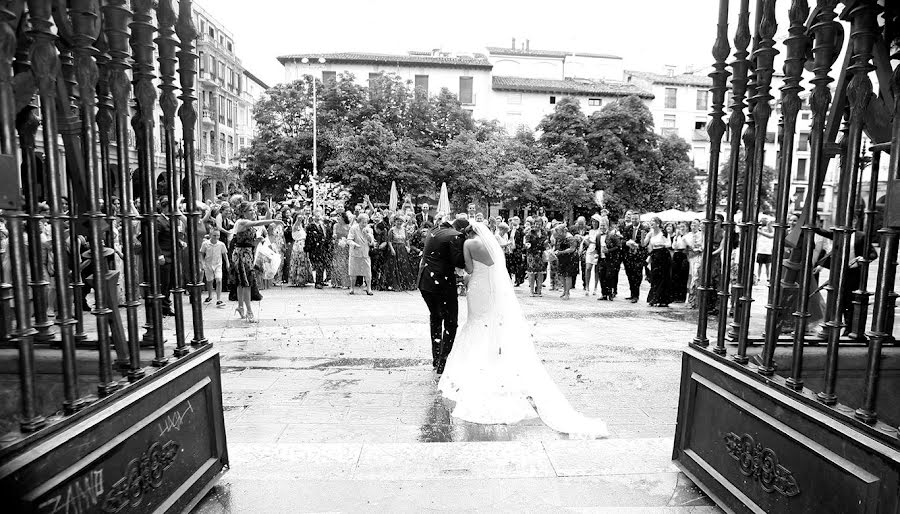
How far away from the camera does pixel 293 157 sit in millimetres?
32906

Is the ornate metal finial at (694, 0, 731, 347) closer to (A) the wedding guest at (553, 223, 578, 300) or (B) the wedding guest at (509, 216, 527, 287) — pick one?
(A) the wedding guest at (553, 223, 578, 300)

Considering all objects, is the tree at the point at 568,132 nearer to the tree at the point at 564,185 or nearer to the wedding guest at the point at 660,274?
the tree at the point at 564,185

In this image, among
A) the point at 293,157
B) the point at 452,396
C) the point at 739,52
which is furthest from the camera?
the point at 293,157

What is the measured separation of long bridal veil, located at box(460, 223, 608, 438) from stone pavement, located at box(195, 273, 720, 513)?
165 millimetres

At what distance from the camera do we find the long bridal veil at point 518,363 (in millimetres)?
4555

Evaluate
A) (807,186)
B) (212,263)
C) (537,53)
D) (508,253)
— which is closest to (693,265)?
(508,253)

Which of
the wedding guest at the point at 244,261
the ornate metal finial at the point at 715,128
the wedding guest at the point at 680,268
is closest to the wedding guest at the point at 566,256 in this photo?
the wedding guest at the point at 680,268

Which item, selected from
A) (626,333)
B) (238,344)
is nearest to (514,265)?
(626,333)

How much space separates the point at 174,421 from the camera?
Result: 2.96 m

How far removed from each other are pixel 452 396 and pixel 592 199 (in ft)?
116

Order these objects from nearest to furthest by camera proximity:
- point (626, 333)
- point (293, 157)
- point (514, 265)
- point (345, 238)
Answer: point (626, 333) → point (345, 238) → point (514, 265) → point (293, 157)

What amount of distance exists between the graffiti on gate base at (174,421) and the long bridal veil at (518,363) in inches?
107

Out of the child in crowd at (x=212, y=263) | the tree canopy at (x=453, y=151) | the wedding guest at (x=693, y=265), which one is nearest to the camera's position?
the child in crowd at (x=212, y=263)

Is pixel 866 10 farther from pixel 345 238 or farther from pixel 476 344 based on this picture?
pixel 345 238
